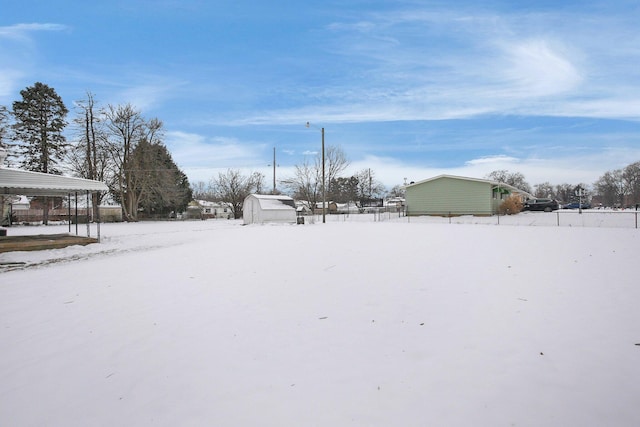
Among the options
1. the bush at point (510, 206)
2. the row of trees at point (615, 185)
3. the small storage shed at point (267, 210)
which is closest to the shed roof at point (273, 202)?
the small storage shed at point (267, 210)

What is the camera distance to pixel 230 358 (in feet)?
11.4

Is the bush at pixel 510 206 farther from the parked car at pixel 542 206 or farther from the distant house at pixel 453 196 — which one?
the parked car at pixel 542 206

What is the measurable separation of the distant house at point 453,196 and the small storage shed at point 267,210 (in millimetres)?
12226

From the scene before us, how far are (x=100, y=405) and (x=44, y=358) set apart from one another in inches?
59.6

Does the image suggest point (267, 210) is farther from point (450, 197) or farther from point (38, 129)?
point (38, 129)

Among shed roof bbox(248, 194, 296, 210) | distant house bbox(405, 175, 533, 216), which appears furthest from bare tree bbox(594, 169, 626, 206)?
shed roof bbox(248, 194, 296, 210)

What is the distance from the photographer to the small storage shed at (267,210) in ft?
89.9

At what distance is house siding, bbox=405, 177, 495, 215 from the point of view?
95.7 feet

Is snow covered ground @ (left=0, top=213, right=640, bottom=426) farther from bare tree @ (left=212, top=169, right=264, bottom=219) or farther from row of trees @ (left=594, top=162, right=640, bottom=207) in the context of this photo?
row of trees @ (left=594, top=162, right=640, bottom=207)

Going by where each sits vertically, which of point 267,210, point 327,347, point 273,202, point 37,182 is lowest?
point 327,347

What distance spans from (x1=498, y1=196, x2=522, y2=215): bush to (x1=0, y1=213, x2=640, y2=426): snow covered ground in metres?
23.9

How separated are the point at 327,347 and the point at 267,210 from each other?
24168 mm

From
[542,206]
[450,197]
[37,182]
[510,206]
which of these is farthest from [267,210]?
[542,206]

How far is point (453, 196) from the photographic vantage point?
3048cm
